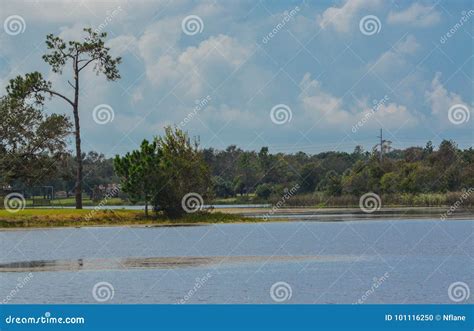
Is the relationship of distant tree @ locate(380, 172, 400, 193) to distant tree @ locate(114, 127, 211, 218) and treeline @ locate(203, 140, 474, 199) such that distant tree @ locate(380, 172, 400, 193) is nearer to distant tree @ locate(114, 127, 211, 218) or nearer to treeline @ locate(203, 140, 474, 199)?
treeline @ locate(203, 140, 474, 199)

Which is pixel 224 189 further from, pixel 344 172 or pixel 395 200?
pixel 395 200

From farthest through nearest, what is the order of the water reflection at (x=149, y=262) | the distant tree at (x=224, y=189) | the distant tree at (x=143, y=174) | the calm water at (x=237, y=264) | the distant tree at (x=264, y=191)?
the distant tree at (x=224, y=189) → the distant tree at (x=264, y=191) → the distant tree at (x=143, y=174) → the water reflection at (x=149, y=262) → the calm water at (x=237, y=264)

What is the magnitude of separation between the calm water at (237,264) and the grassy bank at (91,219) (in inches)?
86.8

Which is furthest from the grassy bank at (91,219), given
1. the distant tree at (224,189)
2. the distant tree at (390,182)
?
the distant tree at (224,189)

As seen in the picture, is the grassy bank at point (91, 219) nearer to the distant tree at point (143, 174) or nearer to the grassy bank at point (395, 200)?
the distant tree at point (143, 174)

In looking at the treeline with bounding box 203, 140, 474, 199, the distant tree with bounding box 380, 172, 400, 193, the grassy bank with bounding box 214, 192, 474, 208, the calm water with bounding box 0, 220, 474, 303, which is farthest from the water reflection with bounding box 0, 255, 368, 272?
the distant tree with bounding box 380, 172, 400, 193

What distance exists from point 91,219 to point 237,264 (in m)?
30.4

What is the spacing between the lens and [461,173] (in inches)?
4692

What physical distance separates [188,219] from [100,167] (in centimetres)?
9750

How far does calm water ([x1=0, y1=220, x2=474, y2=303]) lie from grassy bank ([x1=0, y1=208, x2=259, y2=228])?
2.21 m

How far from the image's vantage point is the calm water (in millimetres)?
31172

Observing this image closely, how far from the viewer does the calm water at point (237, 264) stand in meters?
31.2
